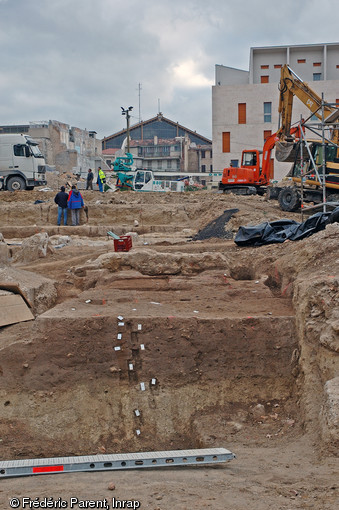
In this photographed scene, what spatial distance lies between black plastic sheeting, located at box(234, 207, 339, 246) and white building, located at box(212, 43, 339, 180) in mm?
25538

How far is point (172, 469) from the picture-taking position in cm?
379

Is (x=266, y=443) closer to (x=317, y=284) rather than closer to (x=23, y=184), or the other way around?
(x=317, y=284)

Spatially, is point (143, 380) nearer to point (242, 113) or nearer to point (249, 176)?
point (249, 176)

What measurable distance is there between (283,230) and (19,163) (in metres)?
15.8

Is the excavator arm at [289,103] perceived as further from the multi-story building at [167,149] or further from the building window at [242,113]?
the multi-story building at [167,149]

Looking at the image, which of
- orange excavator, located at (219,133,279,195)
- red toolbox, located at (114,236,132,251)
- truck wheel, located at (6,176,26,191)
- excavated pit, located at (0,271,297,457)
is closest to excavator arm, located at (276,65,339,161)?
orange excavator, located at (219,133,279,195)

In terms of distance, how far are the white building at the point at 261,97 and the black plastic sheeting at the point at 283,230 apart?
2554 cm

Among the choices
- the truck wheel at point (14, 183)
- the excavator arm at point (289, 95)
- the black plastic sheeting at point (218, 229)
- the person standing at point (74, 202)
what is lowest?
the black plastic sheeting at point (218, 229)

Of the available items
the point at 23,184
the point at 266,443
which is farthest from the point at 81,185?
the point at 266,443

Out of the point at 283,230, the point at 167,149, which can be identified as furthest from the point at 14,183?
the point at 167,149

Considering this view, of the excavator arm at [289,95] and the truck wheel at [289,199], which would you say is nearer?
the truck wheel at [289,199]

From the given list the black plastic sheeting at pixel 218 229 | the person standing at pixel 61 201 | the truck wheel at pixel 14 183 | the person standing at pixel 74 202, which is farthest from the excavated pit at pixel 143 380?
the truck wheel at pixel 14 183

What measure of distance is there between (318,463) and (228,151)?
35096 mm

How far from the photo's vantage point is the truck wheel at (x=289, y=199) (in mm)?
16219
